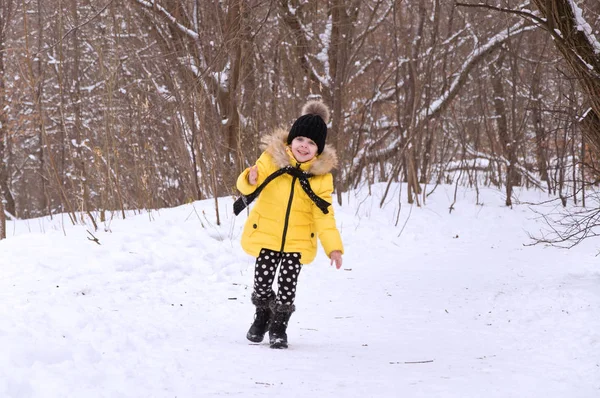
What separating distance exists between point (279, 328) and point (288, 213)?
0.77m

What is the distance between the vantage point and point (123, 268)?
5191 millimetres

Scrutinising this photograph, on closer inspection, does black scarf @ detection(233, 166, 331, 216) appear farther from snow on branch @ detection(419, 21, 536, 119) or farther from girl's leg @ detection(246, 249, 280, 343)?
snow on branch @ detection(419, 21, 536, 119)

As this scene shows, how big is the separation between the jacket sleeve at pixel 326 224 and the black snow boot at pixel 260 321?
1.88 feet

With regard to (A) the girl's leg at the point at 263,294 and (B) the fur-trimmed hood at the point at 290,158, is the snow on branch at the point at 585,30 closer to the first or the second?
(B) the fur-trimmed hood at the point at 290,158

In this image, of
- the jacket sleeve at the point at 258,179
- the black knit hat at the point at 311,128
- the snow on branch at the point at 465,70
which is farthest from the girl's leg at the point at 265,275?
the snow on branch at the point at 465,70

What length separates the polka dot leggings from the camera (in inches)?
150

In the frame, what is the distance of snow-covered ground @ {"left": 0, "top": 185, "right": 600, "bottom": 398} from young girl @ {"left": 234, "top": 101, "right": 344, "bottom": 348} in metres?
0.34

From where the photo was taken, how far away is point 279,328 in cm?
373

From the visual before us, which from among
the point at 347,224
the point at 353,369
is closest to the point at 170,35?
the point at 347,224

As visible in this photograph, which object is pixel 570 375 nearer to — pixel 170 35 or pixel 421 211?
pixel 421 211

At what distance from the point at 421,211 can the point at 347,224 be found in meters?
2.27

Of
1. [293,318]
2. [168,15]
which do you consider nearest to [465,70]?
[168,15]

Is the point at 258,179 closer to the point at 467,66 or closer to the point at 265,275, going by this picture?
the point at 265,275

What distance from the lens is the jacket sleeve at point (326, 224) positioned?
12.3 feet
